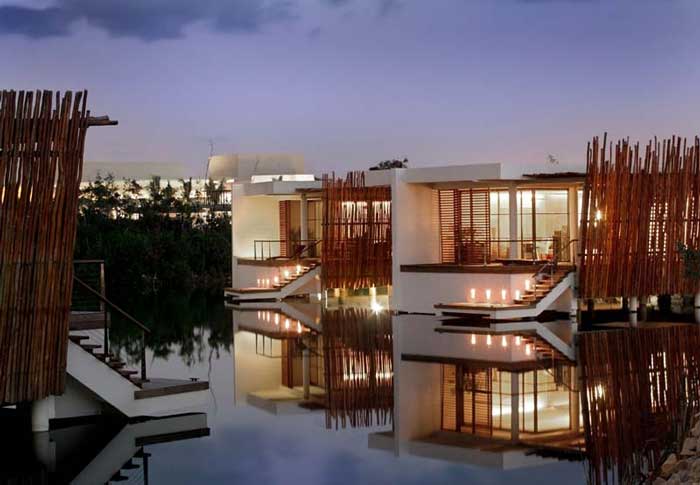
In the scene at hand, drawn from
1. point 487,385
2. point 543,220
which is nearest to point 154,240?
point 543,220

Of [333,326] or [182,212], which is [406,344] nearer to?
[333,326]

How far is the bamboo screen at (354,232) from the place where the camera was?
25797 mm

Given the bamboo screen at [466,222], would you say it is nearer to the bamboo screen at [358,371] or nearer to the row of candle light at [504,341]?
the bamboo screen at [358,371]

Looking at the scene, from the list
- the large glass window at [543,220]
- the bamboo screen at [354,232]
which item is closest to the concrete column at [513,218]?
the large glass window at [543,220]

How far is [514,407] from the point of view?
38.7 feet

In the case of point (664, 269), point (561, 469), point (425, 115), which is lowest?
point (561, 469)

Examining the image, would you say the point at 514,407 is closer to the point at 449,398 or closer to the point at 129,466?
the point at 449,398

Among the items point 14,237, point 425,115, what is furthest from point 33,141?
point 425,115

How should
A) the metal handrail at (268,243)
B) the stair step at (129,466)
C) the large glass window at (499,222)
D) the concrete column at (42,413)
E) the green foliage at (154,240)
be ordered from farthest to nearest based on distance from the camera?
the green foliage at (154,240), the metal handrail at (268,243), the large glass window at (499,222), the concrete column at (42,413), the stair step at (129,466)

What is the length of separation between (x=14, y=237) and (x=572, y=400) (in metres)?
5.55

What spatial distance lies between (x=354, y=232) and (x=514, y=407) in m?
14.3

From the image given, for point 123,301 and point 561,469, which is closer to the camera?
point 561,469

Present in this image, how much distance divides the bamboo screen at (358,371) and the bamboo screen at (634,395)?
2.08 m

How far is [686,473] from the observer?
783 cm
